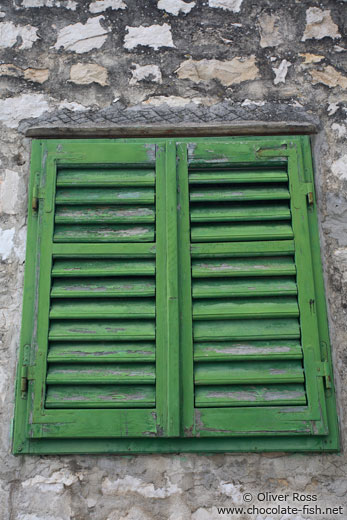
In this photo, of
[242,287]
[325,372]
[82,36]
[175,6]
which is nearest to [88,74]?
[82,36]

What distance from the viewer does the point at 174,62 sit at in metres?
2.81

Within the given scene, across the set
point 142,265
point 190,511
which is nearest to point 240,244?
point 142,265

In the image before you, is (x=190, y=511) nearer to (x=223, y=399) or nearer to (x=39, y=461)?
(x=223, y=399)

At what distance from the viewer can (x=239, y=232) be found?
248 centimetres

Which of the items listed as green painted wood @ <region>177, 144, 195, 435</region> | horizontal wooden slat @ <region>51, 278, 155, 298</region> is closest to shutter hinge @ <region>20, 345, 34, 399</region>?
horizontal wooden slat @ <region>51, 278, 155, 298</region>

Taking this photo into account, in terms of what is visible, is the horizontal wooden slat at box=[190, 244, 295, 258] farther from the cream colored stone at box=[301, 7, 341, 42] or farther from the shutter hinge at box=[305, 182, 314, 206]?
the cream colored stone at box=[301, 7, 341, 42]

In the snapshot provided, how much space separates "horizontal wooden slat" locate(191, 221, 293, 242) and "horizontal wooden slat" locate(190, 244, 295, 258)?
29mm

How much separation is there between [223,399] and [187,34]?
75.0 inches

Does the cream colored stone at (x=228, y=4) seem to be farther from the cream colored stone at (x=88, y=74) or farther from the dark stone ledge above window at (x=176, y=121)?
the cream colored stone at (x=88, y=74)

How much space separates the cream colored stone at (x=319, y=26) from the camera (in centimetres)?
284

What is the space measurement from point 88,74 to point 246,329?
1561 millimetres

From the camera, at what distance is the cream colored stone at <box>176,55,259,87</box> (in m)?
2.79

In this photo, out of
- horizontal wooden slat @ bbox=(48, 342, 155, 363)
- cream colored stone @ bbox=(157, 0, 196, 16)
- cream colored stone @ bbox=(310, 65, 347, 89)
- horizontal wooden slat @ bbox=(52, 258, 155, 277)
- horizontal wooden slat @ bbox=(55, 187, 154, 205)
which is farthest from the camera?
cream colored stone @ bbox=(157, 0, 196, 16)

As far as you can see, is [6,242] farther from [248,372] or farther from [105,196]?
[248,372]
